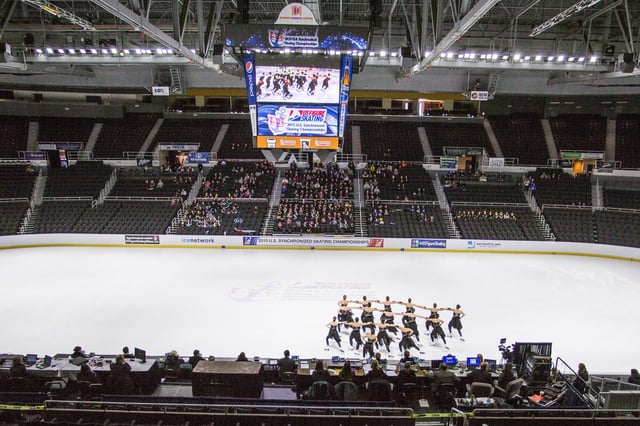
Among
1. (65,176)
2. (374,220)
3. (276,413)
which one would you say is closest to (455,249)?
(374,220)

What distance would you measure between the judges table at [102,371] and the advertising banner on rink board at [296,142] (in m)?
8.37

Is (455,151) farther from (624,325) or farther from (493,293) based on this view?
(624,325)

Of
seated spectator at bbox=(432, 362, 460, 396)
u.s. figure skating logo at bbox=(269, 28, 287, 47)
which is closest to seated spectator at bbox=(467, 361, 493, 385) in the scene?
seated spectator at bbox=(432, 362, 460, 396)

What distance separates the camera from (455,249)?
24203 millimetres

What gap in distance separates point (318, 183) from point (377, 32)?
10.3 m

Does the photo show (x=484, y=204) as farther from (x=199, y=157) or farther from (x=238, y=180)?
(x=199, y=157)

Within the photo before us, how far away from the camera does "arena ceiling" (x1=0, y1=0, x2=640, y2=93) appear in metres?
15.1

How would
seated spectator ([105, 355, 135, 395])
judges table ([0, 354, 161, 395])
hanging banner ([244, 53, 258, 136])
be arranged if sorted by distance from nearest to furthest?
seated spectator ([105, 355, 135, 395]), judges table ([0, 354, 161, 395]), hanging banner ([244, 53, 258, 136])

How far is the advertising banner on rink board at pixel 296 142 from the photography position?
14.8 meters

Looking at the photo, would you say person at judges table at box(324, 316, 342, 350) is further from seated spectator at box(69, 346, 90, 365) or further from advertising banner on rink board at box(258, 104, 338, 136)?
advertising banner on rink board at box(258, 104, 338, 136)

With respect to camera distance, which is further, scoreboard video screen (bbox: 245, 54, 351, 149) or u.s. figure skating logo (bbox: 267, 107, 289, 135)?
u.s. figure skating logo (bbox: 267, 107, 289, 135)

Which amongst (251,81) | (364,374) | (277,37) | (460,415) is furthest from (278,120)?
(460,415)

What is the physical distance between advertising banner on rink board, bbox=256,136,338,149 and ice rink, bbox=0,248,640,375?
5830 mm

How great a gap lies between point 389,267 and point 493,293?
204 inches
